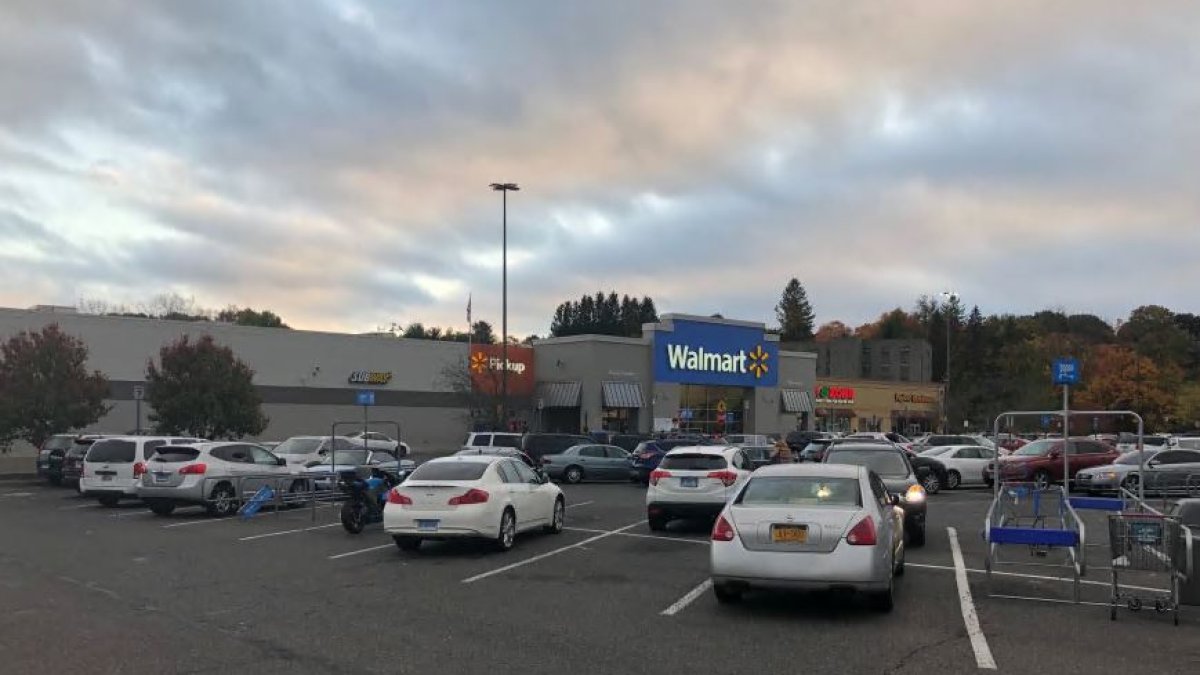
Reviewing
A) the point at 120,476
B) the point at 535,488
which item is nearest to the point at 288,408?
the point at 120,476

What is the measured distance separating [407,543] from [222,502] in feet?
23.9

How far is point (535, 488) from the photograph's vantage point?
15.9 meters

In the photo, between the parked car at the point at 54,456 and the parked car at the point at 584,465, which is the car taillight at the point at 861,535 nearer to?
the parked car at the point at 584,465

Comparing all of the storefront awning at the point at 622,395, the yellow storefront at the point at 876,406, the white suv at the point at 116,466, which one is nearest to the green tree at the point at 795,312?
the yellow storefront at the point at 876,406

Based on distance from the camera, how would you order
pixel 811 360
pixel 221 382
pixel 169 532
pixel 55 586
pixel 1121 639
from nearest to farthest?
pixel 1121 639
pixel 55 586
pixel 169 532
pixel 221 382
pixel 811 360

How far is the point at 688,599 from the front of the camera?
1034cm

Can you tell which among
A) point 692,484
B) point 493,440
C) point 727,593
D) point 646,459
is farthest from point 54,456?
point 727,593

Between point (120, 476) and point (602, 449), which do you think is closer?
point (120, 476)

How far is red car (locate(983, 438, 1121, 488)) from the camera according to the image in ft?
95.2

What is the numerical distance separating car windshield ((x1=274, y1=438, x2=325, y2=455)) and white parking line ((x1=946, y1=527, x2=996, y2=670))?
67.1 feet

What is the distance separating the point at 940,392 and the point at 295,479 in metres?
81.4

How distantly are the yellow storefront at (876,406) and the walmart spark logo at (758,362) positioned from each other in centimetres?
1421

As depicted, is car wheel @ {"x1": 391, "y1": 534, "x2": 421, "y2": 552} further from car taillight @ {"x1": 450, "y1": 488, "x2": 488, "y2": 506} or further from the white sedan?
car taillight @ {"x1": 450, "y1": 488, "x2": 488, "y2": 506}

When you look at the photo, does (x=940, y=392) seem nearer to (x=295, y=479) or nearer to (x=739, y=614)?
(x=295, y=479)
